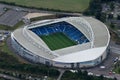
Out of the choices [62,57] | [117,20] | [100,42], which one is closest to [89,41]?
[100,42]

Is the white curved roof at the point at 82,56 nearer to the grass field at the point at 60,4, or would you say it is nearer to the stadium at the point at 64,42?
the stadium at the point at 64,42

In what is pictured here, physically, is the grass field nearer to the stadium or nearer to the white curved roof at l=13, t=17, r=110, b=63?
the stadium

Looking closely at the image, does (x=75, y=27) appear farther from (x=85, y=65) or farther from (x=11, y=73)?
(x=11, y=73)

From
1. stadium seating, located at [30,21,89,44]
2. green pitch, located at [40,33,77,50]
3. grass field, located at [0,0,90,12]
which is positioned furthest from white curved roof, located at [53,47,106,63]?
grass field, located at [0,0,90,12]

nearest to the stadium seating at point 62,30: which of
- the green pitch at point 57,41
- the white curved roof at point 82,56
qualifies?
the green pitch at point 57,41

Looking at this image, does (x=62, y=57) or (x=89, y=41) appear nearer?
(x=62, y=57)

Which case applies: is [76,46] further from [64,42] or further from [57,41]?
[57,41]
